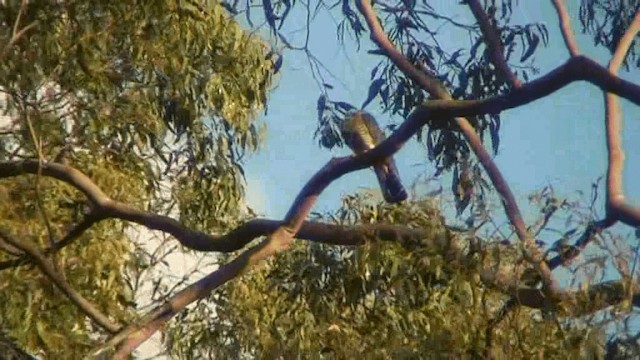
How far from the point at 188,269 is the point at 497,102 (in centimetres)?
319

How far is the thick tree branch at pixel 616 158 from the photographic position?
11.4 feet

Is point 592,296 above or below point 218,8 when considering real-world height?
below

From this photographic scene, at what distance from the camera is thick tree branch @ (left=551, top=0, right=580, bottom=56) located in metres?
4.04

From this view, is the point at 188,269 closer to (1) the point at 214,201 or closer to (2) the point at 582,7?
(1) the point at 214,201

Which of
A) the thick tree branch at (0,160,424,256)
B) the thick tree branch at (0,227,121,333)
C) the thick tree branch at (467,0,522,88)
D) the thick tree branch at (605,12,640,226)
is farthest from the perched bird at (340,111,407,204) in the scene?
the thick tree branch at (0,227,121,333)

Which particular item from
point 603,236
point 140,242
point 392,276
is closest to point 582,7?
point 392,276

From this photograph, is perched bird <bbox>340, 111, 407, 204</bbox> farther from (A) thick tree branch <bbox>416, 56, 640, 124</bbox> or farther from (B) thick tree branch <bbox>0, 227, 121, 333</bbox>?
(B) thick tree branch <bbox>0, 227, 121, 333</bbox>

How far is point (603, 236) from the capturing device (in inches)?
126

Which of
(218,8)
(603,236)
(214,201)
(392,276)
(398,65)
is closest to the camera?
(603,236)

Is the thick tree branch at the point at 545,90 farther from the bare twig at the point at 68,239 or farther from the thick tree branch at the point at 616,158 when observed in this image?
the bare twig at the point at 68,239

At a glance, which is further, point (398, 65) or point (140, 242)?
point (140, 242)

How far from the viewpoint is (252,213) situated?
6.25 metres

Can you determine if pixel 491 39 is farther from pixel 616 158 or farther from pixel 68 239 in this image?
pixel 68 239

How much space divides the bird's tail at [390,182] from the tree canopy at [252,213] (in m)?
0.06
